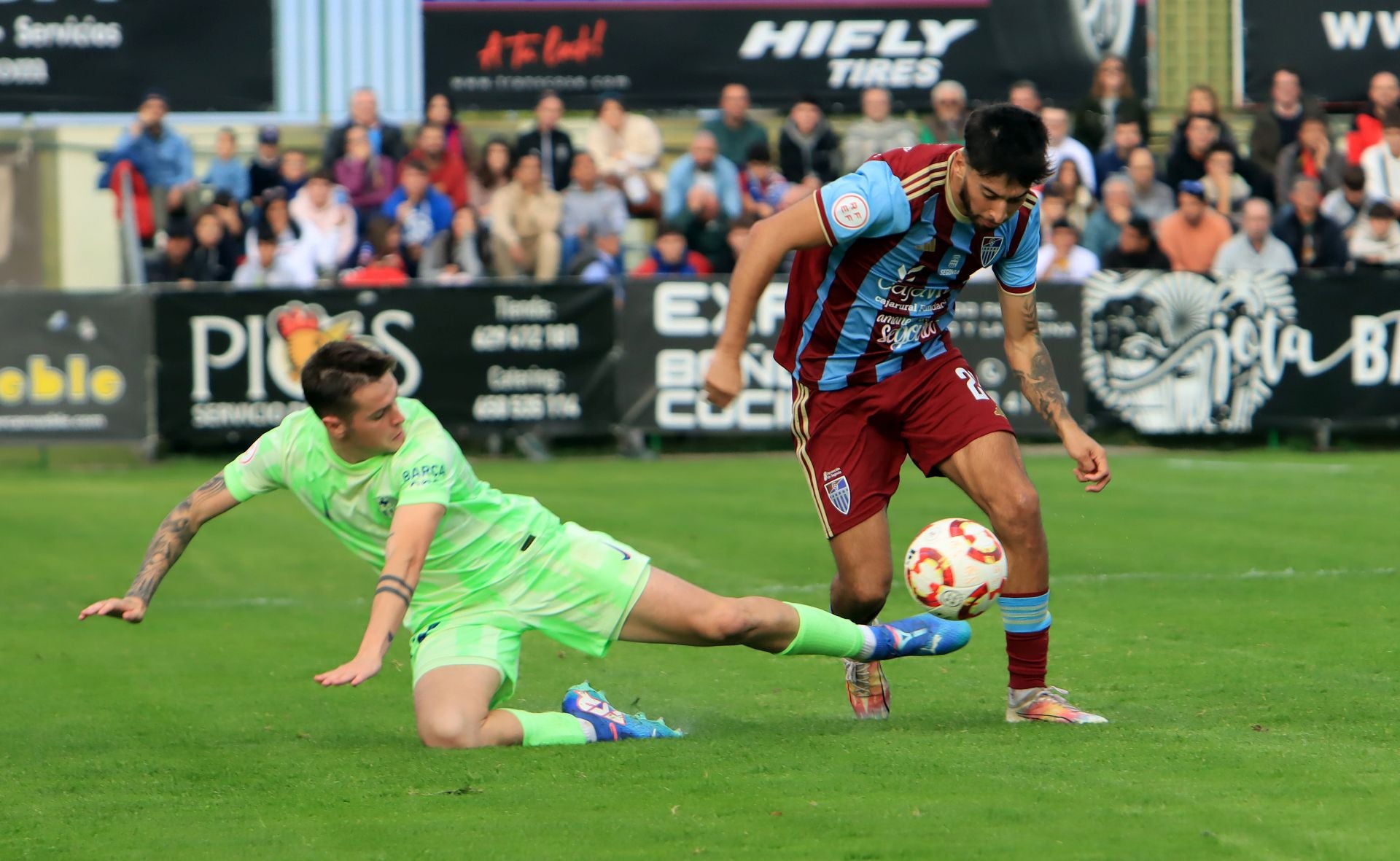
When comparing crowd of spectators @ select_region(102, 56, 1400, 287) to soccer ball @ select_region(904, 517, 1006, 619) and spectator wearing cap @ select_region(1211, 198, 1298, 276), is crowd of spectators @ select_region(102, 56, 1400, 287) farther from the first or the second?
soccer ball @ select_region(904, 517, 1006, 619)

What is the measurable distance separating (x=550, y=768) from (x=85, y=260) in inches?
666

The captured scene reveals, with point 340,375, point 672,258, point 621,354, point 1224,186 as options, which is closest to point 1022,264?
point 340,375

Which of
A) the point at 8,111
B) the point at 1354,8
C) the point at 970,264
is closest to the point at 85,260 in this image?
the point at 8,111

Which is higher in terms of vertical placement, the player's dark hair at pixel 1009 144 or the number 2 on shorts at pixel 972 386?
the player's dark hair at pixel 1009 144

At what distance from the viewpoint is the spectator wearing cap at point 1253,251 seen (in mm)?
17094

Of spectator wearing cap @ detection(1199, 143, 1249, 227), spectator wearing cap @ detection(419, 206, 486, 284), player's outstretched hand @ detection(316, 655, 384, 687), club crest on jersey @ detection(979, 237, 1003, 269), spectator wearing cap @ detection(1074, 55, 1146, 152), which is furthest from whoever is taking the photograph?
spectator wearing cap @ detection(1074, 55, 1146, 152)

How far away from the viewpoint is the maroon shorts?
22.4 feet

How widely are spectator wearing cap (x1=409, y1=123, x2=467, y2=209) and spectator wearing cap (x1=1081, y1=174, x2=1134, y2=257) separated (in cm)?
640

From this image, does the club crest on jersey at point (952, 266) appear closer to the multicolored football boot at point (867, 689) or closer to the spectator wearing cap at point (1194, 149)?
the multicolored football boot at point (867, 689)

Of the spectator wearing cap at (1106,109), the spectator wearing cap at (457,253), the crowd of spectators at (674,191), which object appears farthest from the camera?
the spectator wearing cap at (1106,109)

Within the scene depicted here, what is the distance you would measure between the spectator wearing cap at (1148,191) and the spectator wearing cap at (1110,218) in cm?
23

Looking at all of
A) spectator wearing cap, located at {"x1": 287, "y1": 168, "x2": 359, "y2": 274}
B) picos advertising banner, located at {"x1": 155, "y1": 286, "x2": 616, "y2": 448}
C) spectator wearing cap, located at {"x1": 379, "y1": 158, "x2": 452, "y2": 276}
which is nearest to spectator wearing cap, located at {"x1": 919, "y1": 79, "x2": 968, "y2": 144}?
picos advertising banner, located at {"x1": 155, "y1": 286, "x2": 616, "y2": 448}

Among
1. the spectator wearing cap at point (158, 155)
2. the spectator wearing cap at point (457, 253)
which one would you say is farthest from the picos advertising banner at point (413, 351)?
the spectator wearing cap at point (158, 155)

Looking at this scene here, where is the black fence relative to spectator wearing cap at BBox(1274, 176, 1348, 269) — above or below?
below
